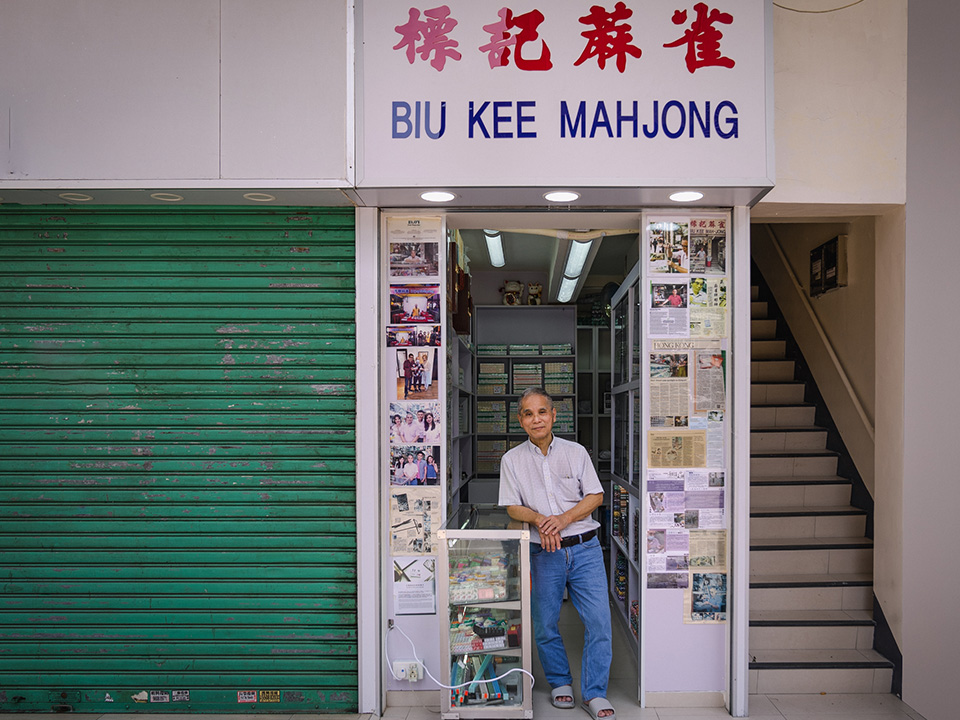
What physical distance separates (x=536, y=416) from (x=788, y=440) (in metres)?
2.62

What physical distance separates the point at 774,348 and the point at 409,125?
4198 mm

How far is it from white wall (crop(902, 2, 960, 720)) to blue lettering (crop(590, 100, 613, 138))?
5.58ft

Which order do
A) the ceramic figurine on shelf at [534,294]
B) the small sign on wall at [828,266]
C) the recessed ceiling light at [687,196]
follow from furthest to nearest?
the ceramic figurine on shelf at [534,294] → the small sign on wall at [828,266] → the recessed ceiling light at [687,196]

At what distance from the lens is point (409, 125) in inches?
131

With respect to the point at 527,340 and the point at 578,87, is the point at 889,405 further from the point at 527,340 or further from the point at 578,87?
the point at 527,340

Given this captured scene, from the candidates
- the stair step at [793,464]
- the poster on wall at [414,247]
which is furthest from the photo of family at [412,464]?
the stair step at [793,464]

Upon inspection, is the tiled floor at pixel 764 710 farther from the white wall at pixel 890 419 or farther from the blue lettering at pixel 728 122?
the blue lettering at pixel 728 122

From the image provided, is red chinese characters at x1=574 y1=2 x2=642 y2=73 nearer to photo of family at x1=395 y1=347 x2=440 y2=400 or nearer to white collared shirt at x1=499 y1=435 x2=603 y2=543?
photo of family at x1=395 y1=347 x2=440 y2=400

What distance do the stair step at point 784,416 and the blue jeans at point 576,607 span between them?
94.0 inches

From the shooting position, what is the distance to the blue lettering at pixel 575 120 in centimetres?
329

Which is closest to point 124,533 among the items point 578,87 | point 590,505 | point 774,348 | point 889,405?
point 590,505

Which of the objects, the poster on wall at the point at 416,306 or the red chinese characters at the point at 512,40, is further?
the poster on wall at the point at 416,306

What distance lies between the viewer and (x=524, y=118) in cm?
329

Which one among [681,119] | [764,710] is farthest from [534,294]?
[764,710]
